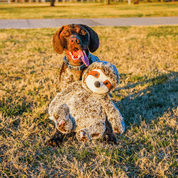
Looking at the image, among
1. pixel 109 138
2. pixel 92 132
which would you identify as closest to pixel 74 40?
pixel 92 132

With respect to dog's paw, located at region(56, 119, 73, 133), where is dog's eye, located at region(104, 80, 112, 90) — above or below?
above

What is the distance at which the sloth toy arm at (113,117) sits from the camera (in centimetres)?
229

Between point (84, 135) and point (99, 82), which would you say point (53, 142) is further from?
point (99, 82)

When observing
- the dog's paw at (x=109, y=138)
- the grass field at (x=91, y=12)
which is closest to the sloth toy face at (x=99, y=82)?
the dog's paw at (x=109, y=138)

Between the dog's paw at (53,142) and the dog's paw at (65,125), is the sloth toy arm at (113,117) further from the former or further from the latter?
the dog's paw at (53,142)

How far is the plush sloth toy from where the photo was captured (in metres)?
2.30

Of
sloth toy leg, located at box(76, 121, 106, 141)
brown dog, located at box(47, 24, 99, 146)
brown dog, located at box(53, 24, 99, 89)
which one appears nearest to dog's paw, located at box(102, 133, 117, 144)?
sloth toy leg, located at box(76, 121, 106, 141)

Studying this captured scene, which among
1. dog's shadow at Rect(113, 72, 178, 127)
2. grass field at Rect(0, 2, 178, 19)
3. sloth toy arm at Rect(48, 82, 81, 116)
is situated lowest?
grass field at Rect(0, 2, 178, 19)

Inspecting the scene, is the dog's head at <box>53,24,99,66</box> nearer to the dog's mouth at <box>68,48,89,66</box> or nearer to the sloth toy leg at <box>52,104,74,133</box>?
the dog's mouth at <box>68,48,89,66</box>

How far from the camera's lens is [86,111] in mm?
2402

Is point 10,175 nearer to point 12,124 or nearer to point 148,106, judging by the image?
point 12,124

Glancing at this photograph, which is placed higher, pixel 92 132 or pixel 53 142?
pixel 92 132

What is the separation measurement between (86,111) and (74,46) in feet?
2.47

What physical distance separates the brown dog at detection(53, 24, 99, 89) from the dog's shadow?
1164mm
